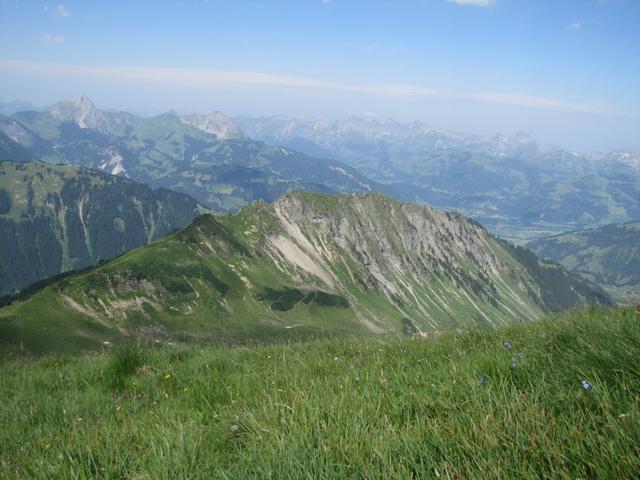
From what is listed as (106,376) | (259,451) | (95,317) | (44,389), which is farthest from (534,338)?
(95,317)

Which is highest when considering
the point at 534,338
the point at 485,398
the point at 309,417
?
the point at 485,398

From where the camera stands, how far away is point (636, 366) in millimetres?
3713

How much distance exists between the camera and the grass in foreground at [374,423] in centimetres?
285

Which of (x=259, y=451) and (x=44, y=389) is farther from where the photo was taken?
(x=44, y=389)

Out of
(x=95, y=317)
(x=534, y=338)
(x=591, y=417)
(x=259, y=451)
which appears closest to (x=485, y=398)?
(x=591, y=417)

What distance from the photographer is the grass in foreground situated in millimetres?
2852

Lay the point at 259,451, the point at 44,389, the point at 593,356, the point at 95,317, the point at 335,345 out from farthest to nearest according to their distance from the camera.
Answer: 1. the point at 95,317
2. the point at 335,345
3. the point at 44,389
4. the point at 593,356
5. the point at 259,451

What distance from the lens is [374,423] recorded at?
382 centimetres

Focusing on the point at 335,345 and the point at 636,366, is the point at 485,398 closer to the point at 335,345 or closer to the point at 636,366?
the point at 636,366

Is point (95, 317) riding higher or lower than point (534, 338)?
lower

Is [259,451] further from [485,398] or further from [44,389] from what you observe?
[44,389]

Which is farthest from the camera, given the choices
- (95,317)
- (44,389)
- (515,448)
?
(95,317)

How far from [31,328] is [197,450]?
152998mm

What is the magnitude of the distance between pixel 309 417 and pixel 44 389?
621cm
